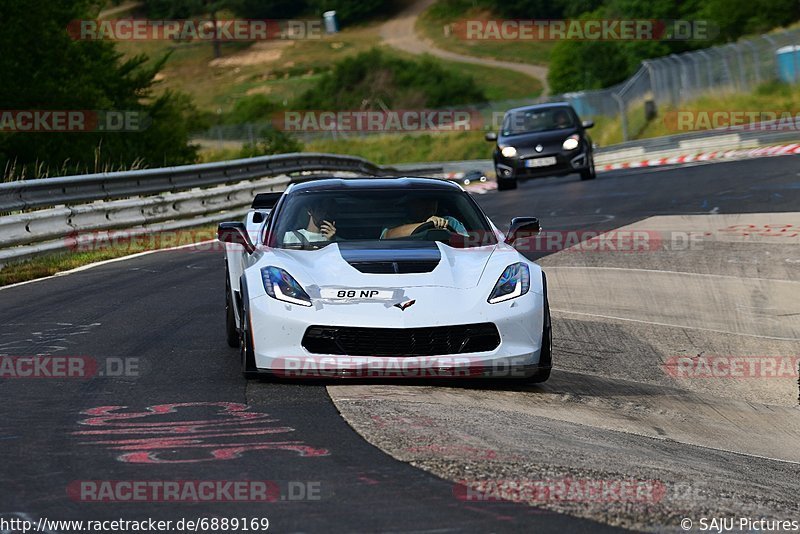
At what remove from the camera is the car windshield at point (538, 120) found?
28.5 m

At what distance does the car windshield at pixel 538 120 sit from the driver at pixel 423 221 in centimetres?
1920

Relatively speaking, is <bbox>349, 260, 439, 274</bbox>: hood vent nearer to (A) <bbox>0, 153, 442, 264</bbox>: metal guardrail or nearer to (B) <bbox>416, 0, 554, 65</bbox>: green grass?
(A) <bbox>0, 153, 442, 264</bbox>: metal guardrail

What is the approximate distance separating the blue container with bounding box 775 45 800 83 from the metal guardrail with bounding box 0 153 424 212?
917 inches

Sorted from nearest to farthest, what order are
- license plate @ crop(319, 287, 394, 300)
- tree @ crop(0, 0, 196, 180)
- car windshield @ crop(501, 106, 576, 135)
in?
license plate @ crop(319, 287, 394, 300) → car windshield @ crop(501, 106, 576, 135) → tree @ crop(0, 0, 196, 180)

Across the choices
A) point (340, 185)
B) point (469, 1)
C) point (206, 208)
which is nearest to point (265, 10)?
point (469, 1)

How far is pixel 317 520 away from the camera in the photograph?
4.93 metres

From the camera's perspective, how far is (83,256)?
1684 centimetres

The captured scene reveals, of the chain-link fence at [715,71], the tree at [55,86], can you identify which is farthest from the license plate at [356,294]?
the chain-link fence at [715,71]

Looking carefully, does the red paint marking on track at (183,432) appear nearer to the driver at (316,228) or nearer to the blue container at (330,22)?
the driver at (316,228)

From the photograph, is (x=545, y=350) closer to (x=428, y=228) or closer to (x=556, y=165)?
(x=428, y=228)

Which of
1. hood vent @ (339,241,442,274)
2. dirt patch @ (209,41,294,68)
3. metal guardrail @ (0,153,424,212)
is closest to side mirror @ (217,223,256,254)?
hood vent @ (339,241,442,274)

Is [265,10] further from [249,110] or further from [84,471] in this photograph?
[84,471]

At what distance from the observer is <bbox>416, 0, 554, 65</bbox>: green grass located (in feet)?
415

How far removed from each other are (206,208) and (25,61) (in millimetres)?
19888
